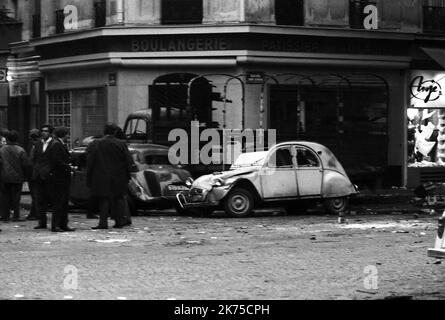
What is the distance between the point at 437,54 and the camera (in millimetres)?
31938

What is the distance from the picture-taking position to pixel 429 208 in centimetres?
2419

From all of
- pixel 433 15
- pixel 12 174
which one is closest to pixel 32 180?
pixel 12 174

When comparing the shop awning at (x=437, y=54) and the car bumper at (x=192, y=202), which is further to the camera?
the shop awning at (x=437, y=54)

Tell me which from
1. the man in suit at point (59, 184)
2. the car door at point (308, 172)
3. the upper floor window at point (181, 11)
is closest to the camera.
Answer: the man in suit at point (59, 184)

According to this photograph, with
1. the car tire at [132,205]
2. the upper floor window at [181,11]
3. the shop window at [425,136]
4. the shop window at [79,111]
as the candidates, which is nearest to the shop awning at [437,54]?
the shop window at [425,136]

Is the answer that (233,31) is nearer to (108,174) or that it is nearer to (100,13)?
(100,13)

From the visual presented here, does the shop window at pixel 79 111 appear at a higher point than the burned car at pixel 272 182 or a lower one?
higher

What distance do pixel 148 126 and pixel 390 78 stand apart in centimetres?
832

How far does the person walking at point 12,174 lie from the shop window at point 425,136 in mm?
14531

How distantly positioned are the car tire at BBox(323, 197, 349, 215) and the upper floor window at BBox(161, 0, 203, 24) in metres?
9.14

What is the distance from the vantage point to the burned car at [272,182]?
22281 mm

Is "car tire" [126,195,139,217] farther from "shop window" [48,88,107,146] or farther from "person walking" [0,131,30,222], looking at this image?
"shop window" [48,88,107,146]

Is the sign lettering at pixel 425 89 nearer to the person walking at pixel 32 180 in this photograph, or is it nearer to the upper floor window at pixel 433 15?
the upper floor window at pixel 433 15
